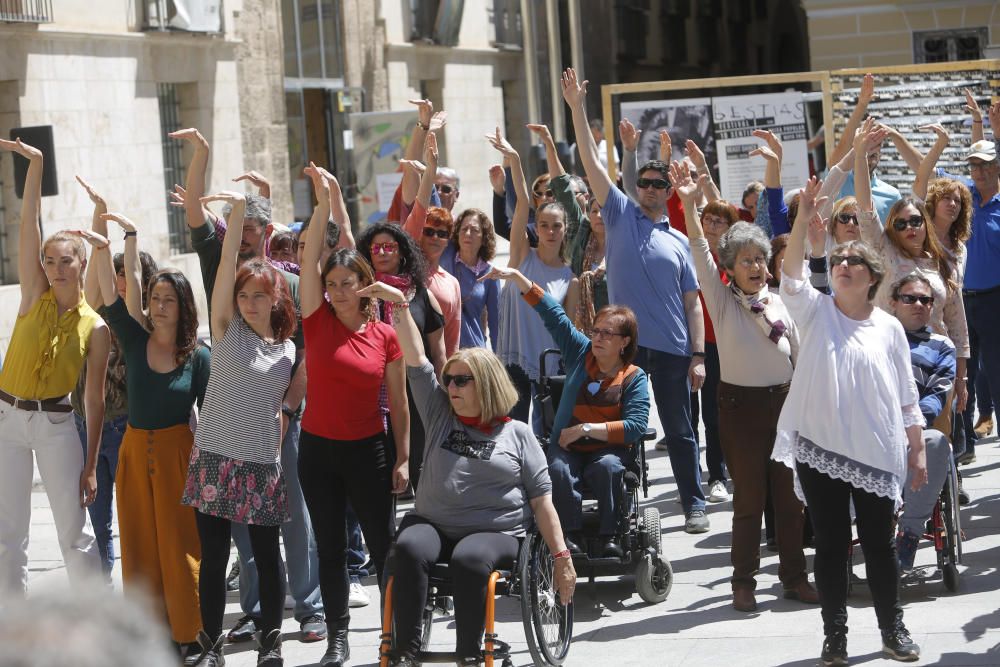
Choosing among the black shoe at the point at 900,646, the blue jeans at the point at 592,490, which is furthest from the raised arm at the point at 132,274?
the black shoe at the point at 900,646

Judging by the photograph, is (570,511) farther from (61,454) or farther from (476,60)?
(476,60)

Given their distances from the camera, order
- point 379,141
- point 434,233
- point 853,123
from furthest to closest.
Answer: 1. point 379,141
2. point 853,123
3. point 434,233

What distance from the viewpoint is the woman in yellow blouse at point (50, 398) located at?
6.86 metres

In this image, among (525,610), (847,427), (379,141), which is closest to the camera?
(525,610)

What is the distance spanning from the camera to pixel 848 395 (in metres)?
5.82

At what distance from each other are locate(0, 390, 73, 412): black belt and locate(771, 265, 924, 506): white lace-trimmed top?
10.8 feet

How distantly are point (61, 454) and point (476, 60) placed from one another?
23.5m

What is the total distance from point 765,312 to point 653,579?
1.35 m

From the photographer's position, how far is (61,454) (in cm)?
688

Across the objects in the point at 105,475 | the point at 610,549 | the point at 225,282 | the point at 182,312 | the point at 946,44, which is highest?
the point at 946,44

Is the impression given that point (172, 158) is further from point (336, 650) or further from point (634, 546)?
point (336, 650)

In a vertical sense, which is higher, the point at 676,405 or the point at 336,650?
the point at 676,405

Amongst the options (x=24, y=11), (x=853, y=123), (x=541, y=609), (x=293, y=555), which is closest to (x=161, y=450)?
(x=293, y=555)

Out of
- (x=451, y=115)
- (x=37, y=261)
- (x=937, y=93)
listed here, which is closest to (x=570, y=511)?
(x=37, y=261)
